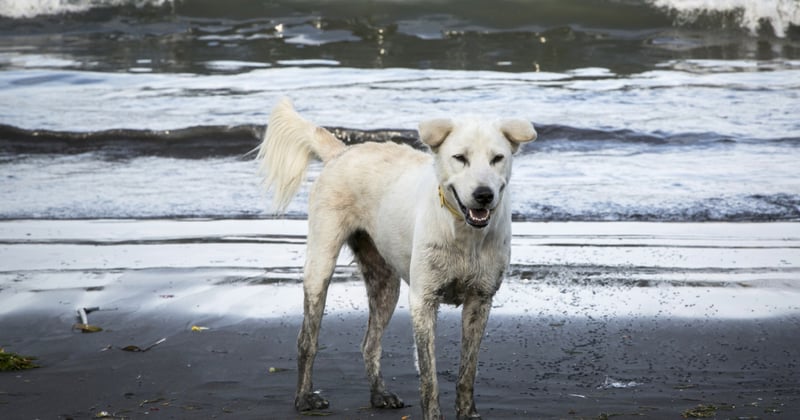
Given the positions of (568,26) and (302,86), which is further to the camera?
(568,26)

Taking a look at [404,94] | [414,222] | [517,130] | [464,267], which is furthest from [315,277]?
[404,94]

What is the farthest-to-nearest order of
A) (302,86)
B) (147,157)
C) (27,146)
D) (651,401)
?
(302,86) → (27,146) → (147,157) → (651,401)

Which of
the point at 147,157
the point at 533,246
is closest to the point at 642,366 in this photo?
the point at 533,246

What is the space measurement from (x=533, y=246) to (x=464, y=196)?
4718 millimetres

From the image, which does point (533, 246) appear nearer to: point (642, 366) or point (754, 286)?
point (754, 286)

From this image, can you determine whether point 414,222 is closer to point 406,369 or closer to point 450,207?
point 450,207

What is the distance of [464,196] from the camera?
4.24 meters

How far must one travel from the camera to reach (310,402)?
16.9ft

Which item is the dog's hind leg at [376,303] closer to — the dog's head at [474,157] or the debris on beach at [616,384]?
the debris on beach at [616,384]

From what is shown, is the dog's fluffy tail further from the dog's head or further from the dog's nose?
the dog's nose

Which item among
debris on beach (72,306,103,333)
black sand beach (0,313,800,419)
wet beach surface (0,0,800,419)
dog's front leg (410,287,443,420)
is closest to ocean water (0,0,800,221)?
wet beach surface (0,0,800,419)

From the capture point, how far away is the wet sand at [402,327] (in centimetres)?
517

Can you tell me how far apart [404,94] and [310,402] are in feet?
46.1

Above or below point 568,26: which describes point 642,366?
below
